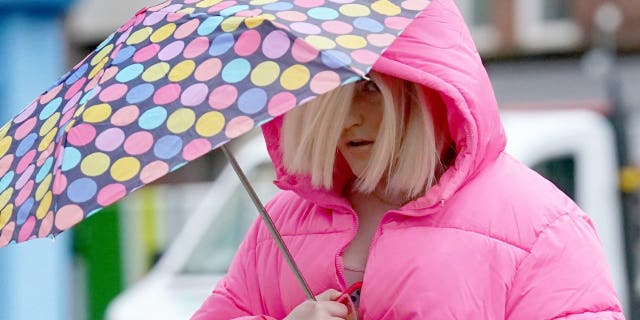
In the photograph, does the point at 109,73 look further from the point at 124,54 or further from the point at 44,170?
the point at 44,170

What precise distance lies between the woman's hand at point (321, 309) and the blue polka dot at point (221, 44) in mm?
469

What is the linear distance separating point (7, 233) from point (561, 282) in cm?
91

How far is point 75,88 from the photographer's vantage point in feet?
7.34

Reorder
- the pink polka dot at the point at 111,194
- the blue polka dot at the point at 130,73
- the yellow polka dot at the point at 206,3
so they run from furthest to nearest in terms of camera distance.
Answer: the yellow polka dot at the point at 206,3, the blue polka dot at the point at 130,73, the pink polka dot at the point at 111,194

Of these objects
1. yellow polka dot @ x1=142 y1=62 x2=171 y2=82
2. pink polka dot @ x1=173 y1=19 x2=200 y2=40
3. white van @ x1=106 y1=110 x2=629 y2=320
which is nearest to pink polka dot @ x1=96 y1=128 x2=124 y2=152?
yellow polka dot @ x1=142 y1=62 x2=171 y2=82

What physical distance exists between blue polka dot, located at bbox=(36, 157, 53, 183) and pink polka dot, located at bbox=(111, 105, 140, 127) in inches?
5.1

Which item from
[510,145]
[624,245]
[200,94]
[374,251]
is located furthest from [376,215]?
[624,245]

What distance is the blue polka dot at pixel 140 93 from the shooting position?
206cm

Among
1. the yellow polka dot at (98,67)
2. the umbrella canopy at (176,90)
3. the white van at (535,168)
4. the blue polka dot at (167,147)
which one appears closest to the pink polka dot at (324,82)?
the umbrella canopy at (176,90)

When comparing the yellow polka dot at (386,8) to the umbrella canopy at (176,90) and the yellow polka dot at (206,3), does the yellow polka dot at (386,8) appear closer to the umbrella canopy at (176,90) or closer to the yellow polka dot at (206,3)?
the umbrella canopy at (176,90)

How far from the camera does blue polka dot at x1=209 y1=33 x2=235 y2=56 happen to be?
206 cm

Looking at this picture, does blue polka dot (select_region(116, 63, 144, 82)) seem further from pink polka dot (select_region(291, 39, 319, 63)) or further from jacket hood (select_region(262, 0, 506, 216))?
jacket hood (select_region(262, 0, 506, 216))

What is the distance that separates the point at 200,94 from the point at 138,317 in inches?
132

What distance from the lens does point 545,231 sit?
2.24 meters
